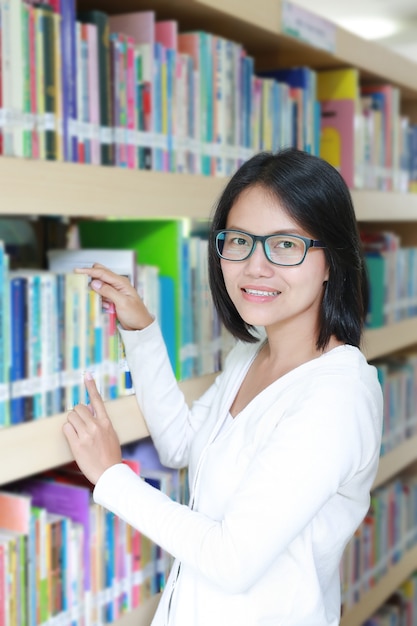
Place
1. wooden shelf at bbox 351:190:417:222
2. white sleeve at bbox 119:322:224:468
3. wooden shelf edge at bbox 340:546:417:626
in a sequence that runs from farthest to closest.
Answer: wooden shelf edge at bbox 340:546:417:626 < wooden shelf at bbox 351:190:417:222 < white sleeve at bbox 119:322:224:468

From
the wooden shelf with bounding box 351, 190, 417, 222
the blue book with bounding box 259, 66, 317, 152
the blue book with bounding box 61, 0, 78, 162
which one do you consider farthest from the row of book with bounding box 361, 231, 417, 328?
the blue book with bounding box 61, 0, 78, 162

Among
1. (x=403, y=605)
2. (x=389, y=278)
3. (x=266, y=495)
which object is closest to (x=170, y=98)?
(x=266, y=495)

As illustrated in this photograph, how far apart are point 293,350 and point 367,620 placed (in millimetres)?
1573

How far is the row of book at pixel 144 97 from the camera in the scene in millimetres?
1127

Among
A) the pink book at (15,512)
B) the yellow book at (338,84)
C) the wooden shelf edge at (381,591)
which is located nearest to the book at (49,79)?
the pink book at (15,512)

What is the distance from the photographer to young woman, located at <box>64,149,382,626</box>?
103cm

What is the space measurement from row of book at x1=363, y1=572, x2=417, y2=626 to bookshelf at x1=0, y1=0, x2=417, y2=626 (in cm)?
24

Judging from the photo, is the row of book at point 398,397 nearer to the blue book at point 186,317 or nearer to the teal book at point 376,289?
the teal book at point 376,289

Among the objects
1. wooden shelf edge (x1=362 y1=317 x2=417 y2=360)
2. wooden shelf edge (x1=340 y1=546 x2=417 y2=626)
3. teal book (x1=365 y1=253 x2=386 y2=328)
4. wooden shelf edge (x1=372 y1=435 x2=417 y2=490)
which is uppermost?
teal book (x1=365 y1=253 x2=386 y2=328)

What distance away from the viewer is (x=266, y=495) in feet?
3.31

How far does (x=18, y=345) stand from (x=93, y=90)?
1.41 ft

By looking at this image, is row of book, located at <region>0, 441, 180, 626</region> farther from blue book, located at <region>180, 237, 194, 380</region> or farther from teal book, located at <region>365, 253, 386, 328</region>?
teal book, located at <region>365, 253, 386, 328</region>

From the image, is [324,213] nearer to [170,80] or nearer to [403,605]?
[170,80]

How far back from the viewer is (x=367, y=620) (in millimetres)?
2490
